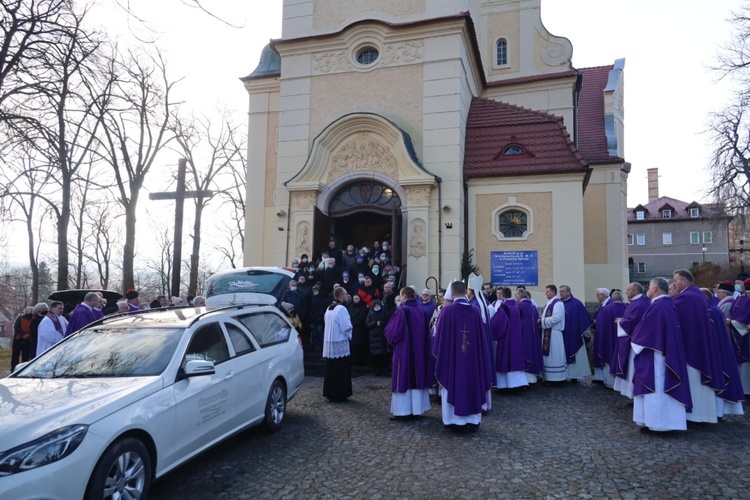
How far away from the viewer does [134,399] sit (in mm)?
4395

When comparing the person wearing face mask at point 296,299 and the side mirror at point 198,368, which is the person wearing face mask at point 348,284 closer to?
the person wearing face mask at point 296,299

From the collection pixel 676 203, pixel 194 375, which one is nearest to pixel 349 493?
pixel 194 375

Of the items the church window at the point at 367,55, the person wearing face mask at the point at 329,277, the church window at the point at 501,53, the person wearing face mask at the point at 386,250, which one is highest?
the church window at the point at 501,53

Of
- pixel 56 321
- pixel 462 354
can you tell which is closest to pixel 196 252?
pixel 56 321

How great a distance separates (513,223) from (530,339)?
23.2 feet

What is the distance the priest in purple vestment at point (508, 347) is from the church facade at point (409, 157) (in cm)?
604

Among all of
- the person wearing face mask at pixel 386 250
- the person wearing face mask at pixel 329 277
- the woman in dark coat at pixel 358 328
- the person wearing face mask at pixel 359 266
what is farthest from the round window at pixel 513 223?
the woman in dark coat at pixel 358 328

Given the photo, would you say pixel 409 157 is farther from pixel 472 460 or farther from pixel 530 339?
pixel 472 460

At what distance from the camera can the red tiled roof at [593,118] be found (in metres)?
23.2

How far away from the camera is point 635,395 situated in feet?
22.4

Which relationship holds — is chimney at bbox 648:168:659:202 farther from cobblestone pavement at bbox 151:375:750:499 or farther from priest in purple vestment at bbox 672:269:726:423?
priest in purple vestment at bbox 672:269:726:423

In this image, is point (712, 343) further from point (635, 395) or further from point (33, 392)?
point (33, 392)

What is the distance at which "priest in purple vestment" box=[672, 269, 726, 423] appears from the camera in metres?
6.96

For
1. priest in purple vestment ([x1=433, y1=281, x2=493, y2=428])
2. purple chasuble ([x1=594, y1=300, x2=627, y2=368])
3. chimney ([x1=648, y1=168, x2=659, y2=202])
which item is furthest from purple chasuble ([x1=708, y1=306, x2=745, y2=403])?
chimney ([x1=648, y1=168, x2=659, y2=202])
